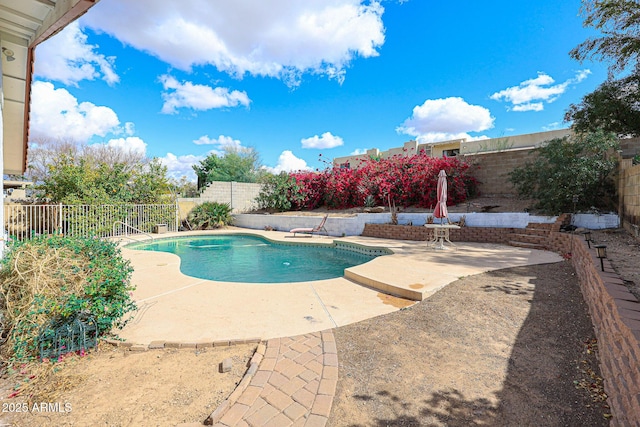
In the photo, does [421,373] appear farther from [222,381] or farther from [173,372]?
[173,372]

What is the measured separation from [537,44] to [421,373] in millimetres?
13892

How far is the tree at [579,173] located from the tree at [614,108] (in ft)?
6.75

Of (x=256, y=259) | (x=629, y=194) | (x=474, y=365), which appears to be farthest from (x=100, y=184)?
(x=629, y=194)

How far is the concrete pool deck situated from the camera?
3.06m

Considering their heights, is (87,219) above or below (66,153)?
below

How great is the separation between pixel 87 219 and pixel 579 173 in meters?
17.6

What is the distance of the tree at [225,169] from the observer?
2512cm

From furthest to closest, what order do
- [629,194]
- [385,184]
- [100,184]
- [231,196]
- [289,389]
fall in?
[231,196] < [385,184] < [100,184] < [629,194] < [289,389]

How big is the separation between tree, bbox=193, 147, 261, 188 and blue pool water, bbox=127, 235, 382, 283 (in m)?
14.1

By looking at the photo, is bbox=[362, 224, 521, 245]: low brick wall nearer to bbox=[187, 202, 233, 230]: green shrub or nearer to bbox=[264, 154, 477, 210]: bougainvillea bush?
bbox=[264, 154, 477, 210]: bougainvillea bush

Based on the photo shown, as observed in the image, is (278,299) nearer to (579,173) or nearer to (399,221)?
(399,221)

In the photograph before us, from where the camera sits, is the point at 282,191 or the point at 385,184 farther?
the point at 282,191

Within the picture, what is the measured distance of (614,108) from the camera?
29.3 feet

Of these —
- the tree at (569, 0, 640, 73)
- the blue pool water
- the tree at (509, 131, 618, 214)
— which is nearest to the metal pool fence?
the blue pool water
